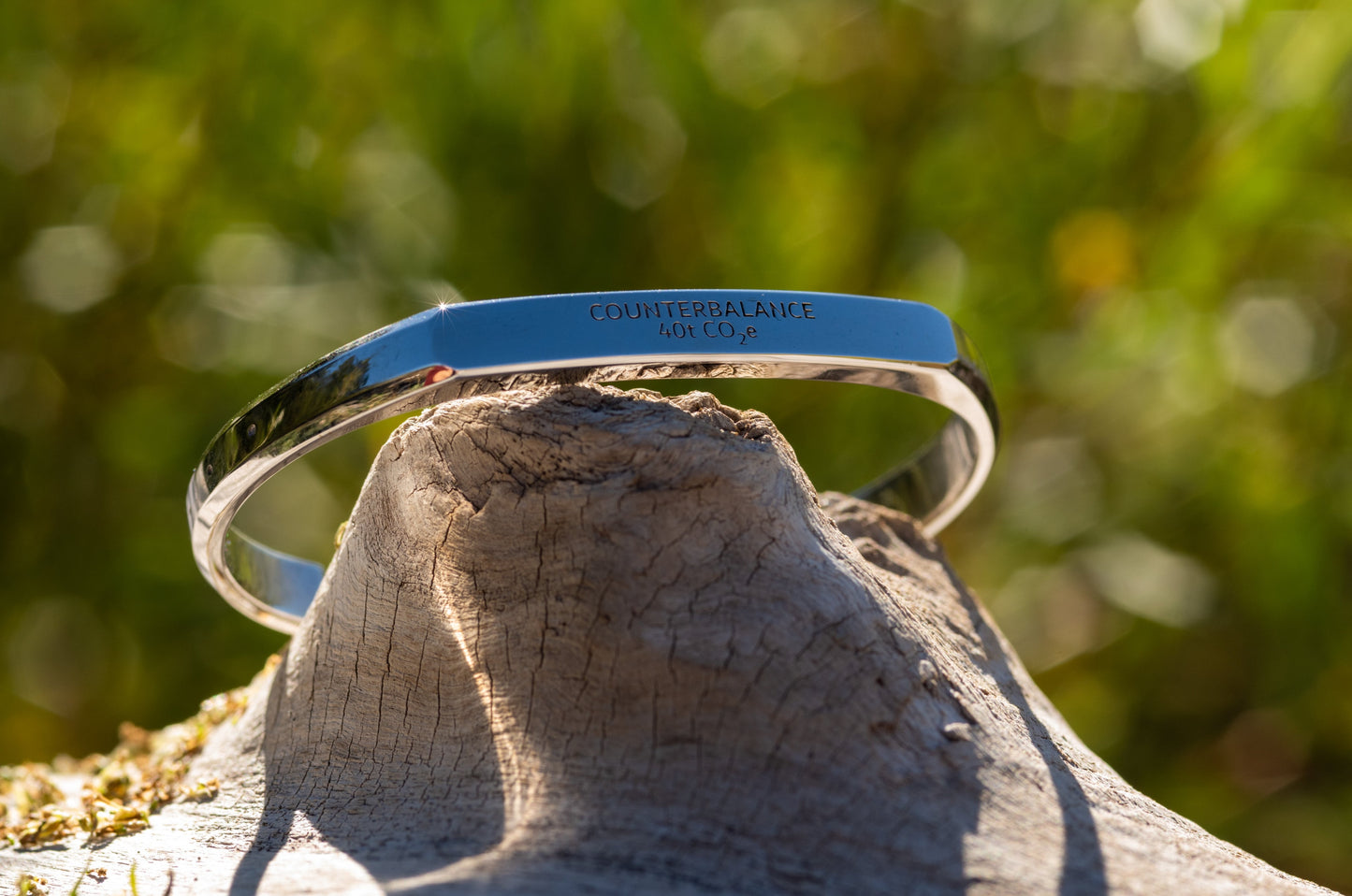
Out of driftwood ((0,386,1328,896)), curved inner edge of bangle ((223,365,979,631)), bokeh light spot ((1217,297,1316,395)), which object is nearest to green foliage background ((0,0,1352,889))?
bokeh light spot ((1217,297,1316,395))

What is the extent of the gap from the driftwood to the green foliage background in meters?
1.04

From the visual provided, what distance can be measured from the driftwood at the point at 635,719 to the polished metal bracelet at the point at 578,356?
29 mm

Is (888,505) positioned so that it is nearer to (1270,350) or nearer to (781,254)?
(781,254)

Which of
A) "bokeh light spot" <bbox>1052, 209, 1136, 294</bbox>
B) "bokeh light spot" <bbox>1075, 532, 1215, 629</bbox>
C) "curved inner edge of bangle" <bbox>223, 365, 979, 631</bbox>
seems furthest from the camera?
"bokeh light spot" <bbox>1052, 209, 1136, 294</bbox>

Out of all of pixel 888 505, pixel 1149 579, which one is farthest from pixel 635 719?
pixel 1149 579

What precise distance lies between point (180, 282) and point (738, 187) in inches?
36.2

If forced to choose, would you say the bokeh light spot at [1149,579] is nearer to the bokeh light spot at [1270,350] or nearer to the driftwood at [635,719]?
the bokeh light spot at [1270,350]

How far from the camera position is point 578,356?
0.53m

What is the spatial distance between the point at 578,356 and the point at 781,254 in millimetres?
1074

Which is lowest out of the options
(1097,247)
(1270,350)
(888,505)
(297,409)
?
(297,409)

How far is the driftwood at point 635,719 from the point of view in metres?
0.44

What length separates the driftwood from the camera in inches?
17.5

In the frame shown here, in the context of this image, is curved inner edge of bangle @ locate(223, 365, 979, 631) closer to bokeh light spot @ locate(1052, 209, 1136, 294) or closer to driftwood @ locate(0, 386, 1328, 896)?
driftwood @ locate(0, 386, 1328, 896)

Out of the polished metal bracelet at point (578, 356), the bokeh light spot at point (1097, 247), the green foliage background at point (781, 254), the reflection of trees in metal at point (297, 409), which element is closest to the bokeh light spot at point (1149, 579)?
the green foliage background at point (781, 254)
